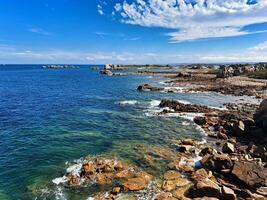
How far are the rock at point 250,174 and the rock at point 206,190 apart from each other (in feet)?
11.6

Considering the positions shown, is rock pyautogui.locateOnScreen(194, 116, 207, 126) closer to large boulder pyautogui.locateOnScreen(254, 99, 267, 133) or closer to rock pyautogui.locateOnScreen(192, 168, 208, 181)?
large boulder pyautogui.locateOnScreen(254, 99, 267, 133)

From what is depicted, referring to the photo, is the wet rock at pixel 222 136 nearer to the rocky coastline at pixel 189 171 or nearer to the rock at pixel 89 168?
the rocky coastline at pixel 189 171

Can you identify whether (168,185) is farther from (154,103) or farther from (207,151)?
Answer: (154,103)

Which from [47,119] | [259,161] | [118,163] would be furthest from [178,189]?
[47,119]

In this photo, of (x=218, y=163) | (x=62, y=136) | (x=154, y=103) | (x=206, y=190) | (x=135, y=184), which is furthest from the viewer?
(x=154, y=103)

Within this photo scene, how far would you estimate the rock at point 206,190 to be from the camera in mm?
19859

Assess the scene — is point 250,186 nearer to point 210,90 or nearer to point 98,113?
point 98,113

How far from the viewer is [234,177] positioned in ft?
75.1

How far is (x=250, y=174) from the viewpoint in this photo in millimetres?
22516

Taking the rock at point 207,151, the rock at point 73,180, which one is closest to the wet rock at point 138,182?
the rock at point 73,180

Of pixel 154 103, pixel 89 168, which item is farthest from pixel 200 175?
pixel 154 103

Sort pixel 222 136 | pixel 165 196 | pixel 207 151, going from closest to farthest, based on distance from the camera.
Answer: pixel 165 196
pixel 207 151
pixel 222 136

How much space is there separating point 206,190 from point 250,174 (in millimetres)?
5331

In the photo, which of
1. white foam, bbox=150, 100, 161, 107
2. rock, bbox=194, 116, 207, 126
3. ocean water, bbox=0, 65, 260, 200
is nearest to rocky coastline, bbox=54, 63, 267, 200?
ocean water, bbox=0, 65, 260, 200
